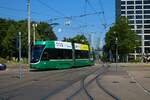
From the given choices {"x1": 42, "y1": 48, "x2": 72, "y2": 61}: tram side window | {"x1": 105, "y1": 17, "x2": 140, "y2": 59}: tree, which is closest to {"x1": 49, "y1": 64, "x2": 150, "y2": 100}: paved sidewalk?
{"x1": 42, "y1": 48, "x2": 72, "y2": 61}: tram side window

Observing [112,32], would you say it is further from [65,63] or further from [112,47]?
[65,63]

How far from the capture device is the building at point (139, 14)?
7143 inches

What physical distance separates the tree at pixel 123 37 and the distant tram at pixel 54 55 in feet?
156

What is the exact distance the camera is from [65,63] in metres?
55.2

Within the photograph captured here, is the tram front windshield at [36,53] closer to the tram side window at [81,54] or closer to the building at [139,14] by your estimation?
the tram side window at [81,54]

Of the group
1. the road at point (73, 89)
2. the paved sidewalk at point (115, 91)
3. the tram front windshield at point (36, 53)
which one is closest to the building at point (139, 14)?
the tram front windshield at point (36, 53)

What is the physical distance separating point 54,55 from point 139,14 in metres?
140

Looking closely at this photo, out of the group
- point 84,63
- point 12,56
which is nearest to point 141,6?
point 12,56

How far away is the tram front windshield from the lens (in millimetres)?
48281

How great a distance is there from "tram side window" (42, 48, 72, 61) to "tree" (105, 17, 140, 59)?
175 ft

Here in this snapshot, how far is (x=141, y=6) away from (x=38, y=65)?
141m

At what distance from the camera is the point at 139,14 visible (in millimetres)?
185875

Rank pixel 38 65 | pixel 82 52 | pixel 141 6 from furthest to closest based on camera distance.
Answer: pixel 141 6 → pixel 82 52 → pixel 38 65

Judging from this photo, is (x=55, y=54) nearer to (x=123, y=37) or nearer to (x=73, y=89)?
(x=73, y=89)
